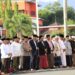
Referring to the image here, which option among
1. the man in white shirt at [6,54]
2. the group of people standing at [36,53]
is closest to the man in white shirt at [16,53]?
the group of people standing at [36,53]

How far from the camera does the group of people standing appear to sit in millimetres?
15445

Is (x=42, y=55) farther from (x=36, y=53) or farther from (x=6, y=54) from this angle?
(x=6, y=54)

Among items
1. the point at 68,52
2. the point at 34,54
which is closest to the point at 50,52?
the point at 34,54

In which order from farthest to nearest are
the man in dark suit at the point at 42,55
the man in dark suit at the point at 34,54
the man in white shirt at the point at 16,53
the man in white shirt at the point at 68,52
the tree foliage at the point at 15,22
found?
the tree foliage at the point at 15,22 < the man in white shirt at the point at 68,52 < the man in dark suit at the point at 42,55 < the man in dark suit at the point at 34,54 < the man in white shirt at the point at 16,53

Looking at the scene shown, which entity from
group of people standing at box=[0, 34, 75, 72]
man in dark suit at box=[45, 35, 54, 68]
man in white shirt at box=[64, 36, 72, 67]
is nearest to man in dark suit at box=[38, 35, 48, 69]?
group of people standing at box=[0, 34, 75, 72]

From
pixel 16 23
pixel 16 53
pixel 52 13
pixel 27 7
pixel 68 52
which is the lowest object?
pixel 68 52

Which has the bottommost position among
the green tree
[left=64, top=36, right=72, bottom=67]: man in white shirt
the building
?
[left=64, top=36, right=72, bottom=67]: man in white shirt

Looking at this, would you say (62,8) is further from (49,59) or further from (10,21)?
(49,59)

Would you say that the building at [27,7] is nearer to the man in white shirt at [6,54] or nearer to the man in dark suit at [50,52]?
the man in dark suit at [50,52]

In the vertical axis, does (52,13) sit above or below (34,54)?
above

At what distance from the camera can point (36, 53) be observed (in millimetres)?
16984

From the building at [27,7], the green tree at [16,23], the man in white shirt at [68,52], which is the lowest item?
the man in white shirt at [68,52]

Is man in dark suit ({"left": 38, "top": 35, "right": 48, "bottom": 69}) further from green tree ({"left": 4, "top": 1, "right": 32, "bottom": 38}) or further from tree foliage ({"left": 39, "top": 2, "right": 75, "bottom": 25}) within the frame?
tree foliage ({"left": 39, "top": 2, "right": 75, "bottom": 25})

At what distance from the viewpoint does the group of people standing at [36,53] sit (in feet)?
50.7
